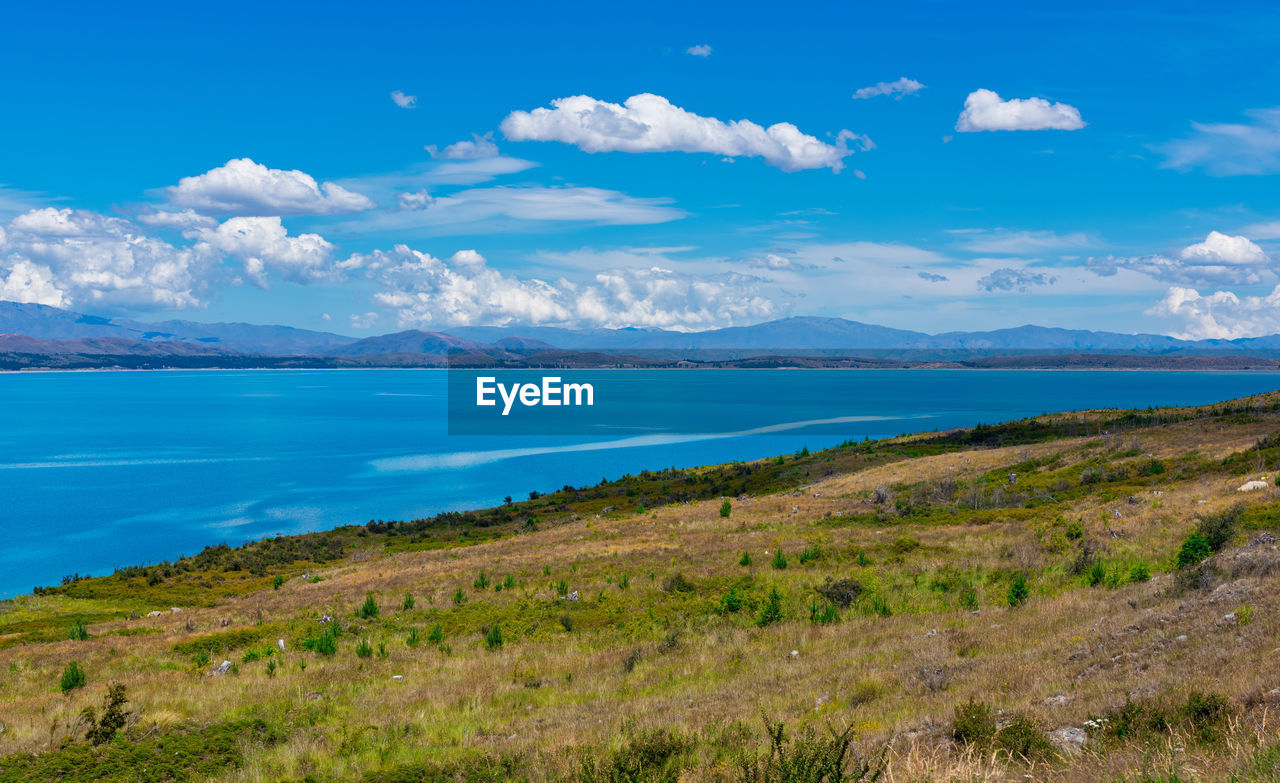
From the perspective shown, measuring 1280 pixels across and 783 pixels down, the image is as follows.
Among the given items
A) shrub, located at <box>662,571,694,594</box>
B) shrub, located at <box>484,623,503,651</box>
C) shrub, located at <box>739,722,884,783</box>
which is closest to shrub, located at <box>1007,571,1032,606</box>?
shrub, located at <box>662,571,694,594</box>

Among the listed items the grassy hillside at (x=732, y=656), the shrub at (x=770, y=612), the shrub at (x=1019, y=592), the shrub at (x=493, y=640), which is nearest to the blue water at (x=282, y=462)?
the grassy hillside at (x=732, y=656)

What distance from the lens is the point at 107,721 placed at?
33.0 ft

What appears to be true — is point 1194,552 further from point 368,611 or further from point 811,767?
point 368,611

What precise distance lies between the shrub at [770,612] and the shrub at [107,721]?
11.5 m

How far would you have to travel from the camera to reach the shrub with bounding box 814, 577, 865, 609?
57.2 feet

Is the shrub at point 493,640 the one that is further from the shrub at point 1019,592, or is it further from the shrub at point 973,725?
the shrub at point 1019,592

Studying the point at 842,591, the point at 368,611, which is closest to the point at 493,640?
the point at 368,611

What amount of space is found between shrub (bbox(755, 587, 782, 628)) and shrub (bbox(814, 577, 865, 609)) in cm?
117

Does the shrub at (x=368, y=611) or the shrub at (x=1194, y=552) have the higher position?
the shrub at (x=1194, y=552)

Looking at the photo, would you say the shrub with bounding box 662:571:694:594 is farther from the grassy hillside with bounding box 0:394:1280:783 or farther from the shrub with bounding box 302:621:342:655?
the shrub with bounding box 302:621:342:655

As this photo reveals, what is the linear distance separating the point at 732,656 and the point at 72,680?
12.6 m

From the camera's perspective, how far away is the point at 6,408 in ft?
622

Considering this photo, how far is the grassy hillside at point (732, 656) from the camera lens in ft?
25.3

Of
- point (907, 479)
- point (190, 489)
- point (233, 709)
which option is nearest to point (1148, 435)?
point (907, 479)
